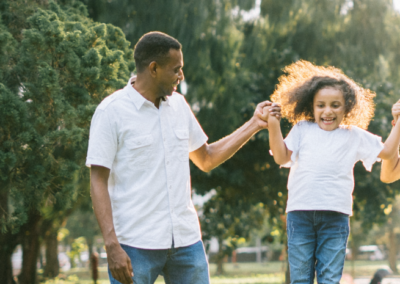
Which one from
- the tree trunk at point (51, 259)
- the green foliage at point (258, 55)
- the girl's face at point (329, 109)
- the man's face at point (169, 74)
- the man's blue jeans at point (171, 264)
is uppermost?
the green foliage at point (258, 55)

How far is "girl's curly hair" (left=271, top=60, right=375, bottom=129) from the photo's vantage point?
3.11 meters

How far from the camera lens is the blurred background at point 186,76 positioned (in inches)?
250

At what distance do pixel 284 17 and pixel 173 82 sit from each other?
869 centimetres

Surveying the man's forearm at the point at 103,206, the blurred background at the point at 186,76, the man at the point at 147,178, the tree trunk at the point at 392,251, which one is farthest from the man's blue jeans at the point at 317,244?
the tree trunk at the point at 392,251

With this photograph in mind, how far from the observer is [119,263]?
85.7 inches

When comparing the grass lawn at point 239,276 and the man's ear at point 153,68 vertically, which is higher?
the man's ear at point 153,68

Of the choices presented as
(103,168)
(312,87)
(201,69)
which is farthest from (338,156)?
(201,69)

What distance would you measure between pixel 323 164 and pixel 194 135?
0.80 metres

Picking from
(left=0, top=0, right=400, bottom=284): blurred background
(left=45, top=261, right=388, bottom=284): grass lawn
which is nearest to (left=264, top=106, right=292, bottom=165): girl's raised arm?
(left=0, top=0, right=400, bottom=284): blurred background

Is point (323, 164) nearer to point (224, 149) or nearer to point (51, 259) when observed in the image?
point (224, 149)

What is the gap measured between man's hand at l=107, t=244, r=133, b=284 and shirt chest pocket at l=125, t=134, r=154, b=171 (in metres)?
0.40

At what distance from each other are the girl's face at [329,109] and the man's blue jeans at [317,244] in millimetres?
554

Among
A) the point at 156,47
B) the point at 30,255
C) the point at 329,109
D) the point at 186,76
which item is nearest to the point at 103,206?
the point at 156,47

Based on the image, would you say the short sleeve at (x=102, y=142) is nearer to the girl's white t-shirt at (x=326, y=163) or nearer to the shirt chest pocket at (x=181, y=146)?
the shirt chest pocket at (x=181, y=146)
